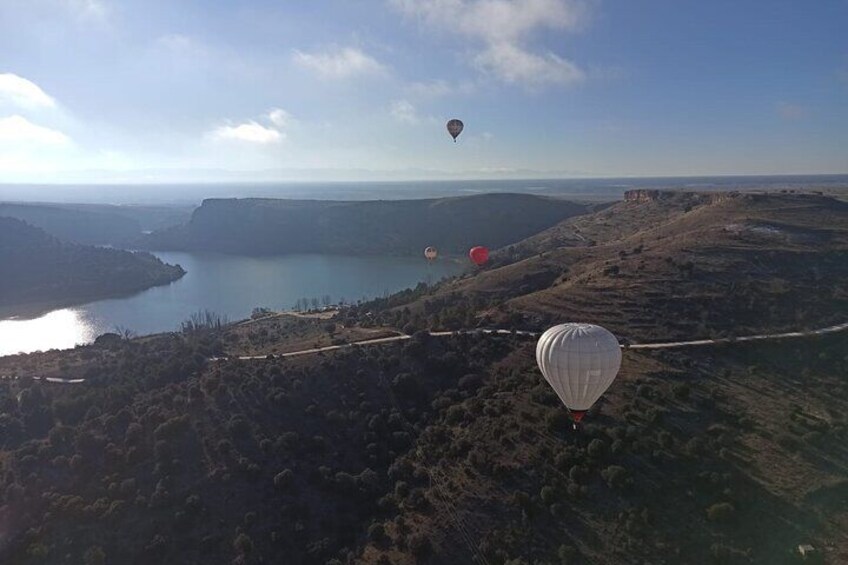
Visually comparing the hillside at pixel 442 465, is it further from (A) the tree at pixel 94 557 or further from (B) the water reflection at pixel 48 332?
(B) the water reflection at pixel 48 332

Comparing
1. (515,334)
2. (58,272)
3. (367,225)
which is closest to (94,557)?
(515,334)

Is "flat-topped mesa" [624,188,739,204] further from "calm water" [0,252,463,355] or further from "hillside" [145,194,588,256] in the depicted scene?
"hillside" [145,194,588,256]

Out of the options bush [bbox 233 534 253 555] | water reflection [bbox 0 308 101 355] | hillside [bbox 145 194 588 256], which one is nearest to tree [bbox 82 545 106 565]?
bush [bbox 233 534 253 555]

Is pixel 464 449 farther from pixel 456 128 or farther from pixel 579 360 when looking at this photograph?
pixel 456 128

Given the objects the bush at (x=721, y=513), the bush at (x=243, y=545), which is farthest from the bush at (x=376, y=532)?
the bush at (x=721, y=513)

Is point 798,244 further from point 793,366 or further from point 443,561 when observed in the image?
point 443,561
